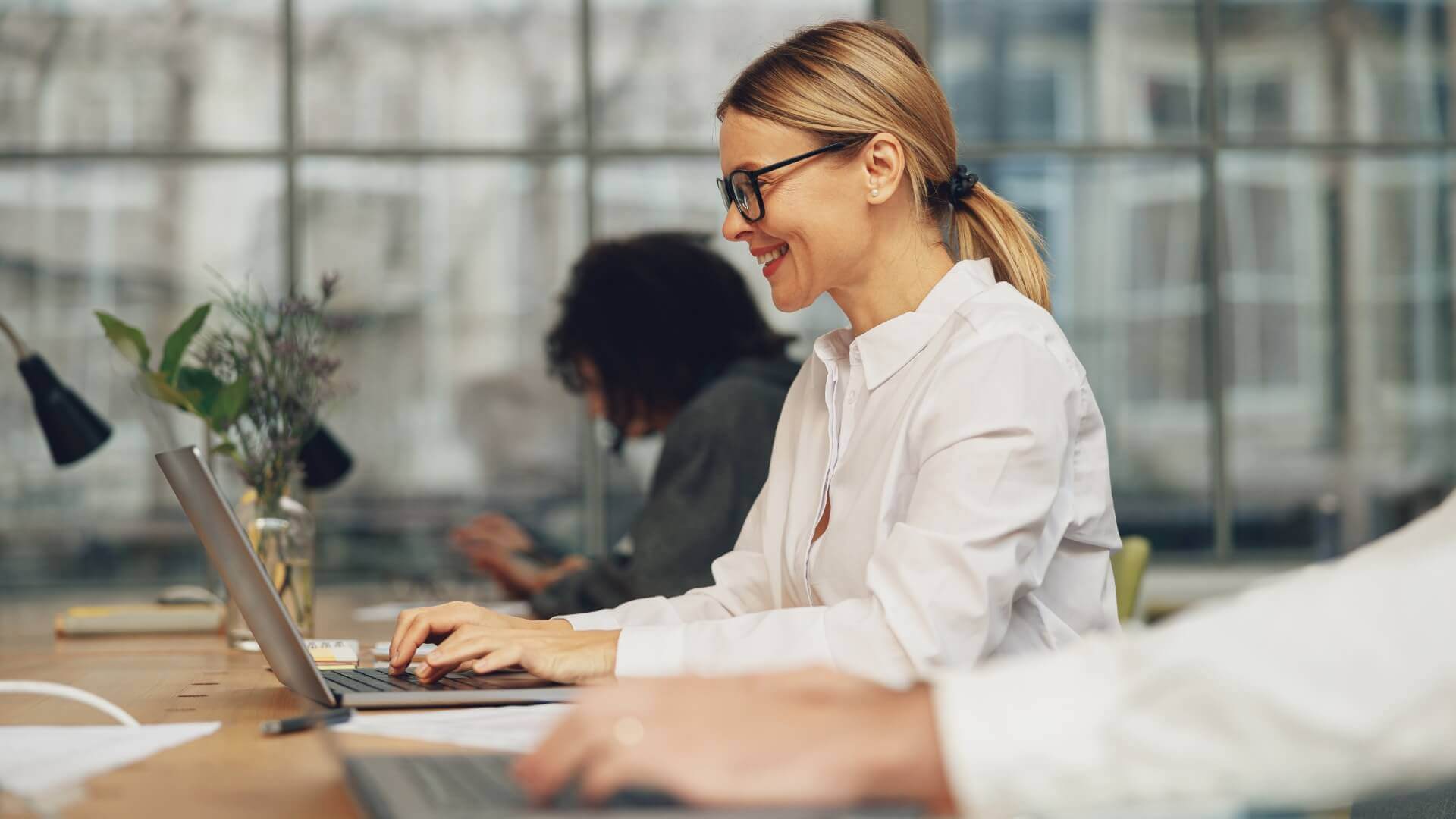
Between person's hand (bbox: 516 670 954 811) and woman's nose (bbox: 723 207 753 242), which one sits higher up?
woman's nose (bbox: 723 207 753 242)

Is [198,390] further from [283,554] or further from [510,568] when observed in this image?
[510,568]

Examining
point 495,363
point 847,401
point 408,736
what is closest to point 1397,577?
point 408,736

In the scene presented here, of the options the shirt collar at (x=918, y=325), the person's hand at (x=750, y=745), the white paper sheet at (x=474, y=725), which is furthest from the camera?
the shirt collar at (x=918, y=325)

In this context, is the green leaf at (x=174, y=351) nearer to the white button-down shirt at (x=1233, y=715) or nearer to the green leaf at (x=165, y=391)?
the green leaf at (x=165, y=391)

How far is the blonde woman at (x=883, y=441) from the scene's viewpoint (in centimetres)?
134

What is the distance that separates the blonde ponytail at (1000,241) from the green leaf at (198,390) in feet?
3.84

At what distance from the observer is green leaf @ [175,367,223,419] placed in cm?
221

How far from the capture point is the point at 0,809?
84 centimetres

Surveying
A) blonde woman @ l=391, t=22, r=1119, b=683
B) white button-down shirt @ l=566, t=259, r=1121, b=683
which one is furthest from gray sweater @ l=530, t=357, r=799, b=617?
white button-down shirt @ l=566, t=259, r=1121, b=683

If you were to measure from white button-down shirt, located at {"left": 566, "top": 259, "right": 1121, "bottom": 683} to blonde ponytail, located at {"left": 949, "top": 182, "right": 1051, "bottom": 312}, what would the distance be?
0.14 feet

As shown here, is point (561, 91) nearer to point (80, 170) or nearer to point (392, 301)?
point (392, 301)

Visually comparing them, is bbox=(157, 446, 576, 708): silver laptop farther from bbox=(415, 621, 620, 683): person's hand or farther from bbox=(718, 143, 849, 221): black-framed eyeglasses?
bbox=(718, 143, 849, 221): black-framed eyeglasses

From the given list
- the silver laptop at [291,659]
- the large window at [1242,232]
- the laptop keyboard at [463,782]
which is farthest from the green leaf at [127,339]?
the large window at [1242,232]

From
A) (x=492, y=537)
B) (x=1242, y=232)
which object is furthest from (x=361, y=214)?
(x=1242, y=232)
